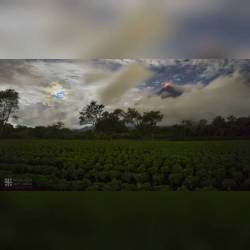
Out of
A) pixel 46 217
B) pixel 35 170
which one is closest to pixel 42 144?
pixel 35 170

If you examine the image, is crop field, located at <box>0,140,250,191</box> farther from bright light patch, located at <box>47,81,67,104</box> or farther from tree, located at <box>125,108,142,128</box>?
bright light patch, located at <box>47,81,67,104</box>

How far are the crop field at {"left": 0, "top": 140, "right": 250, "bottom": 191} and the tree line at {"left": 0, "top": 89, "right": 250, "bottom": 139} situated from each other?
10 centimetres

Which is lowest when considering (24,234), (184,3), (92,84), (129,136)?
(24,234)

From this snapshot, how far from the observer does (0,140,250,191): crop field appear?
6164 millimetres

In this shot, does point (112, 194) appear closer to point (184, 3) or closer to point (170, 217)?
point (170, 217)

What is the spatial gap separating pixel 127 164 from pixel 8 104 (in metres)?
1.65

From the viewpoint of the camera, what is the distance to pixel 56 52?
237 inches

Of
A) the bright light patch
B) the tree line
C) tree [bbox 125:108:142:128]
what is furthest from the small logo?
tree [bbox 125:108:142:128]

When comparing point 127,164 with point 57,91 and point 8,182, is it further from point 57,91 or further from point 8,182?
point 8,182

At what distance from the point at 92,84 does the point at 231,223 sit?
249 cm

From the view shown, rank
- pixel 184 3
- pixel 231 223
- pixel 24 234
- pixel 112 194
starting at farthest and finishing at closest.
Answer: pixel 112 194 → pixel 184 3 → pixel 231 223 → pixel 24 234

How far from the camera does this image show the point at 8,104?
622 cm

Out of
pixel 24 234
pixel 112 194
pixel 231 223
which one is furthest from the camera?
pixel 112 194

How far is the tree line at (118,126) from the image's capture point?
20.3 ft
